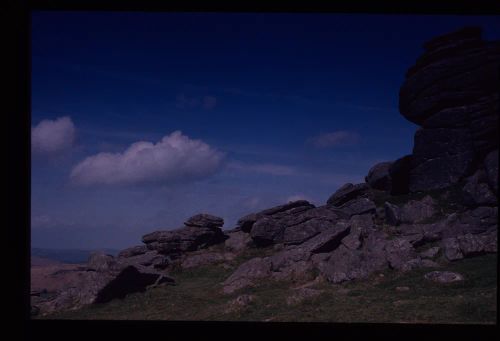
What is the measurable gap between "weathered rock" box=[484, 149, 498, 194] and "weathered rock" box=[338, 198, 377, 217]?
32.6 ft

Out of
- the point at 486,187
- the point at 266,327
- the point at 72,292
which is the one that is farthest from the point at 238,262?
the point at 266,327

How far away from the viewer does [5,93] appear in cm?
662

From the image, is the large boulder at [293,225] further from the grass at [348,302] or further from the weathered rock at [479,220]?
the grass at [348,302]

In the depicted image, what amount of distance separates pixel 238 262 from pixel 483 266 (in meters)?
17.6

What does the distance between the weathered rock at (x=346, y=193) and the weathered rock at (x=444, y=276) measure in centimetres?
2341

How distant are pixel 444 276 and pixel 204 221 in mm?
25561

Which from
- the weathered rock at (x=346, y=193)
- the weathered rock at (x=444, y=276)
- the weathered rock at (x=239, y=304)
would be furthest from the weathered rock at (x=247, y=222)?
the weathered rock at (x=444, y=276)

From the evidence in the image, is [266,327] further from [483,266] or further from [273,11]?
[483,266]

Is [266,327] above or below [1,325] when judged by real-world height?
below

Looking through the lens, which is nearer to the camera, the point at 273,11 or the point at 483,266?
the point at 273,11

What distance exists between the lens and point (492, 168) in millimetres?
35531

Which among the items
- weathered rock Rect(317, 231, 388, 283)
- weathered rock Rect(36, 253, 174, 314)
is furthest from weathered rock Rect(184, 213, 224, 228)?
weathered rock Rect(317, 231, 388, 283)

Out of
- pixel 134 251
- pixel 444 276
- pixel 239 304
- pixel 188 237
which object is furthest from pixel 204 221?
pixel 444 276

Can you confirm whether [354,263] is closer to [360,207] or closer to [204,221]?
[360,207]
